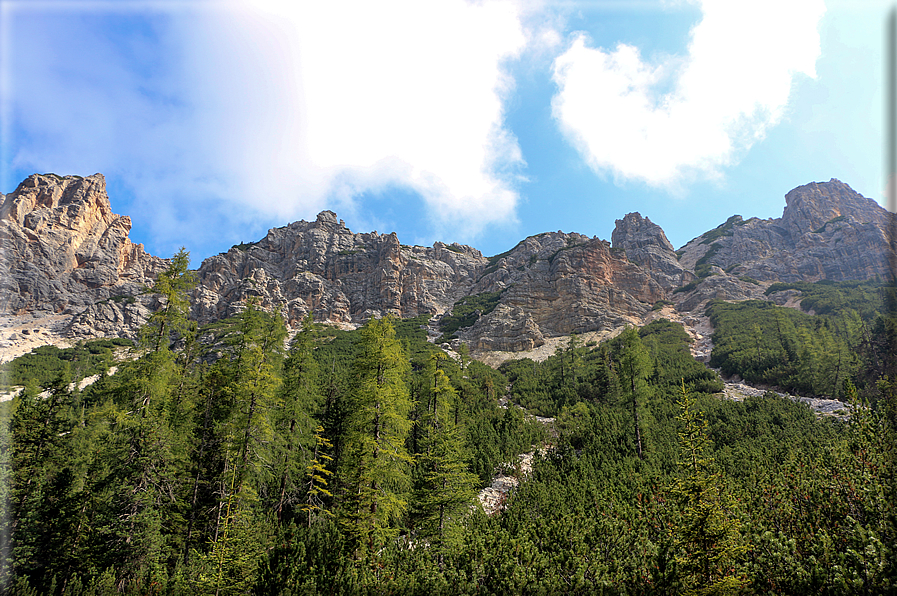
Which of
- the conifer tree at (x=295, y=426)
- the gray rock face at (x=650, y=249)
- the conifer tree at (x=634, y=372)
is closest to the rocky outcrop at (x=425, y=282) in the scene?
the gray rock face at (x=650, y=249)

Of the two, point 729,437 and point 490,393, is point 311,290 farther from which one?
point 729,437

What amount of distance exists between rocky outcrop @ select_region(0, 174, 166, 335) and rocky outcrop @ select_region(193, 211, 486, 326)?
71.1 feet

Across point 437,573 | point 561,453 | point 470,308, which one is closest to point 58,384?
point 437,573

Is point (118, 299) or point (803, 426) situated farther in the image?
point (118, 299)

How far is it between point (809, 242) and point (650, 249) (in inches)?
1760

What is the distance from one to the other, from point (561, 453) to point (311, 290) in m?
95.1

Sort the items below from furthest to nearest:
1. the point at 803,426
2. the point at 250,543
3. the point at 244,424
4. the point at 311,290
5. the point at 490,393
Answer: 1. the point at 311,290
2. the point at 490,393
3. the point at 803,426
4. the point at 244,424
5. the point at 250,543

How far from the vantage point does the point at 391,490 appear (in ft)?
52.0

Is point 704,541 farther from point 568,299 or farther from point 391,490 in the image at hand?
point 568,299

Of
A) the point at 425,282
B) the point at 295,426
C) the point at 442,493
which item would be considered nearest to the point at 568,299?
the point at 425,282

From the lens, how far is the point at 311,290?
347ft

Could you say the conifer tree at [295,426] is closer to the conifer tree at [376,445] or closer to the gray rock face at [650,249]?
the conifer tree at [376,445]

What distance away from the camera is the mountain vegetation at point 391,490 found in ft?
24.9

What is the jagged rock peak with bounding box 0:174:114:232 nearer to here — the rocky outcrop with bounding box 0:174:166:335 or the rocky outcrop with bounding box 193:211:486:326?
the rocky outcrop with bounding box 0:174:166:335
